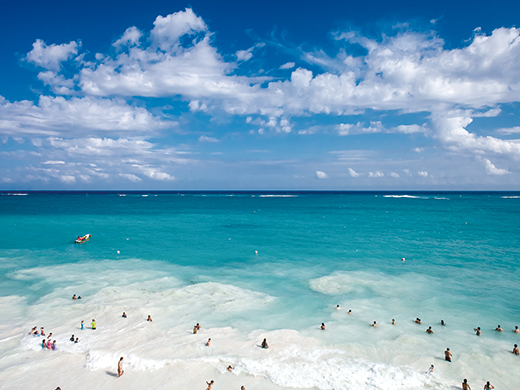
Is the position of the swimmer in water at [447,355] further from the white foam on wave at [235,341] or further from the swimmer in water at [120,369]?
the swimmer in water at [120,369]

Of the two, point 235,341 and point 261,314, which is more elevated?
point 261,314

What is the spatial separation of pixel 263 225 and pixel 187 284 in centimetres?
4450

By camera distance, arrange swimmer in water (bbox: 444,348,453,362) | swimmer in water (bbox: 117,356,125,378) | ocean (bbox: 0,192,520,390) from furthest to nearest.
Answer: swimmer in water (bbox: 444,348,453,362), ocean (bbox: 0,192,520,390), swimmer in water (bbox: 117,356,125,378)

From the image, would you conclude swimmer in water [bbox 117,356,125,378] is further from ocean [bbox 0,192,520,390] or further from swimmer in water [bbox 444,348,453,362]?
swimmer in water [bbox 444,348,453,362]

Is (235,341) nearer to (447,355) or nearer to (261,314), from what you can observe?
(261,314)

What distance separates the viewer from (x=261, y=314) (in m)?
27.4

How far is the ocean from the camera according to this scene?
19.5m

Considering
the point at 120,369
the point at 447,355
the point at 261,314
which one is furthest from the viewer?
the point at 261,314

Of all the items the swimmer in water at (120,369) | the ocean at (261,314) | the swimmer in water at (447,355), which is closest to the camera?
the swimmer in water at (120,369)

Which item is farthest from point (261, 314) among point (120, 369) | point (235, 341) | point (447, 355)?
point (447, 355)

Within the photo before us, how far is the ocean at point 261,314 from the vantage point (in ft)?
64.0

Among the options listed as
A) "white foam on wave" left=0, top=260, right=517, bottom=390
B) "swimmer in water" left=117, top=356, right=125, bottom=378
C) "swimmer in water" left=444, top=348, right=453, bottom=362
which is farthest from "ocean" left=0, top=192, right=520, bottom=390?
"swimmer in water" left=444, top=348, right=453, bottom=362

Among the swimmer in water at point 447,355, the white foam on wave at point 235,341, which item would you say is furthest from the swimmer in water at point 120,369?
the swimmer in water at point 447,355

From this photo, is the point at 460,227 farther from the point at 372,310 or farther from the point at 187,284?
the point at 187,284
